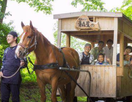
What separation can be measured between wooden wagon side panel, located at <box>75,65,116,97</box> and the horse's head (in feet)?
9.21

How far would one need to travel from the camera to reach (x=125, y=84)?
33.0ft

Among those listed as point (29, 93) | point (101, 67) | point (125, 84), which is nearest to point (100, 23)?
point (101, 67)

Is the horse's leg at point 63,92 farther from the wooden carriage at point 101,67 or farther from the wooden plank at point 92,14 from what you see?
the wooden plank at point 92,14

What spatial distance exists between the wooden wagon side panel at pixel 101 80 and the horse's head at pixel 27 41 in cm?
281

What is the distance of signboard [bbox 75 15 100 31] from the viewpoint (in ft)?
30.1

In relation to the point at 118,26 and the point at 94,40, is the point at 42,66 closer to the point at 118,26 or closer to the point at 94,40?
the point at 118,26

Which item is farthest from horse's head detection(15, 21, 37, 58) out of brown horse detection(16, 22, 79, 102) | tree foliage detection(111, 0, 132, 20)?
tree foliage detection(111, 0, 132, 20)

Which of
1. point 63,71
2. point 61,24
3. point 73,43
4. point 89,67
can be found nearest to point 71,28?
point 61,24

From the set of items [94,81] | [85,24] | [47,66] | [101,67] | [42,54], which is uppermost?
[85,24]

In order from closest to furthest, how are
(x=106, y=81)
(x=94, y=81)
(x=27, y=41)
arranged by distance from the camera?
(x=27, y=41)
(x=106, y=81)
(x=94, y=81)

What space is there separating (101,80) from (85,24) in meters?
1.73

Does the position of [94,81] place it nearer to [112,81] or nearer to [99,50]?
[112,81]

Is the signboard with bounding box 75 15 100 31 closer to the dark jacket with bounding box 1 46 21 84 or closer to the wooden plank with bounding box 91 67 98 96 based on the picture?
the wooden plank with bounding box 91 67 98 96

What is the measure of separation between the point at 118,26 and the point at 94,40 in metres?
3.12
